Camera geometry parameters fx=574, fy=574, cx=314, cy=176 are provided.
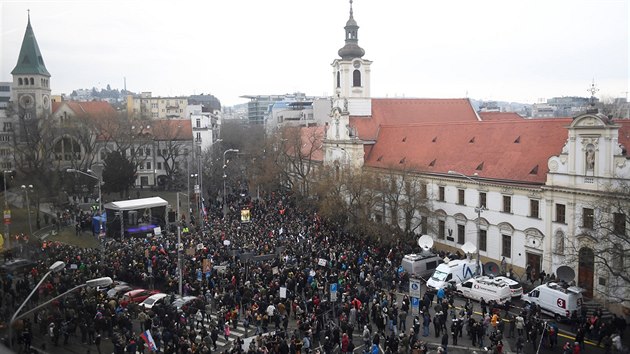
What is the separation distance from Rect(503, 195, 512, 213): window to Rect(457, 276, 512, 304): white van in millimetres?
9857

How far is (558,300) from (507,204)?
13353 millimetres

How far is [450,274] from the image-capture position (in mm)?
35469

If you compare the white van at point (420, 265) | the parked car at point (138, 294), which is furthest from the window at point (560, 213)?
the parked car at point (138, 294)

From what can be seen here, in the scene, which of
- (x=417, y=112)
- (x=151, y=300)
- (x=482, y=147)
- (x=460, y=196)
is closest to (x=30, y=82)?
(x=151, y=300)

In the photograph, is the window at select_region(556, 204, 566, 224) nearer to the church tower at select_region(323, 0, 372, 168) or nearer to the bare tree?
the bare tree

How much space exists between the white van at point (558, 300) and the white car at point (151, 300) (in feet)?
66.1

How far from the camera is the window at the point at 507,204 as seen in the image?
4234cm

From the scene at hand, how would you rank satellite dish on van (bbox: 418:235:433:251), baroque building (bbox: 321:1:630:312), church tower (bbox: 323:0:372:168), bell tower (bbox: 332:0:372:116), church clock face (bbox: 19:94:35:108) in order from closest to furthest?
church clock face (bbox: 19:94:35:108) < baroque building (bbox: 321:1:630:312) < satellite dish on van (bbox: 418:235:433:251) < church tower (bbox: 323:0:372:168) < bell tower (bbox: 332:0:372:116)

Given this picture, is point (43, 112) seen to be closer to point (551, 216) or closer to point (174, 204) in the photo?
point (174, 204)

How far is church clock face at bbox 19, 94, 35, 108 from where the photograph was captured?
110 ft

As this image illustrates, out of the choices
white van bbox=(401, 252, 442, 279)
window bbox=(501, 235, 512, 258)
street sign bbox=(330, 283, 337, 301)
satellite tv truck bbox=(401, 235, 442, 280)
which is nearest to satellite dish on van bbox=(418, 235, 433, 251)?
satellite tv truck bbox=(401, 235, 442, 280)

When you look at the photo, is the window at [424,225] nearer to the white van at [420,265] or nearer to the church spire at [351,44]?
the white van at [420,265]

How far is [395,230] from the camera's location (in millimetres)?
44719

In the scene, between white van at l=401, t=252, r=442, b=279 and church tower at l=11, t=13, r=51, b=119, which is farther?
white van at l=401, t=252, r=442, b=279
